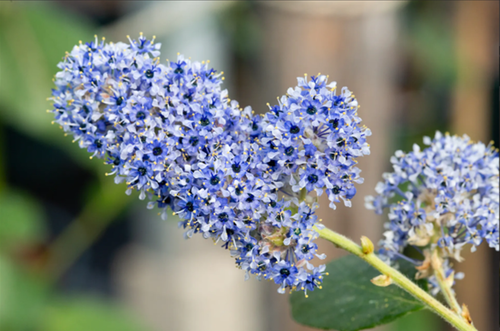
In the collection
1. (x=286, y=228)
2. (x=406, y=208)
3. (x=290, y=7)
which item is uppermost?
(x=290, y=7)

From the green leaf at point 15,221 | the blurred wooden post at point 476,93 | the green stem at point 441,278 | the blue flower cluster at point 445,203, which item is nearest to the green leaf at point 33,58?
the green leaf at point 15,221

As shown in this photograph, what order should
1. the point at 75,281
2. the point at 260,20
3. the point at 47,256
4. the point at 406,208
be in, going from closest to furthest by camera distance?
the point at 406,208 → the point at 260,20 → the point at 47,256 → the point at 75,281

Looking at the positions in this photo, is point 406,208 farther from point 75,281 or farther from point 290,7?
point 75,281

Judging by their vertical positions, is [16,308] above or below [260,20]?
below

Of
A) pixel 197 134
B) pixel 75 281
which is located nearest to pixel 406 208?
pixel 197 134

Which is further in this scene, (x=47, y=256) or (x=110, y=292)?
(x=110, y=292)

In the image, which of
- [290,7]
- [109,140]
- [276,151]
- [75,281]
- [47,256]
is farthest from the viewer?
[75,281]

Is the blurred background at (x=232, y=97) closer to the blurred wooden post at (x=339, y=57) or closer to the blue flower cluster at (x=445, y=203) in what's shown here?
the blurred wooden post at (x=339, y=57)
